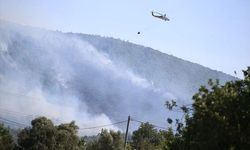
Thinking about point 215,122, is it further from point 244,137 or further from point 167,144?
point 167,144

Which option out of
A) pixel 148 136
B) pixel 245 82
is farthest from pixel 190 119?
pixel 148 136

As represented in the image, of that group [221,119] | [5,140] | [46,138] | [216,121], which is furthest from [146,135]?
[221,119]

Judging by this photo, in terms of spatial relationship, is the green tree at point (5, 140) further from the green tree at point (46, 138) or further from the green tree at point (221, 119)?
the green tree at point (221, 119)

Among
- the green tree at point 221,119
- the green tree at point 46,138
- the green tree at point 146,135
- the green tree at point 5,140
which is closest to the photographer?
the green tree at point 221,119

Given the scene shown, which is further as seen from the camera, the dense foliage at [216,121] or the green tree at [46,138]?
the green tree at [46,138]

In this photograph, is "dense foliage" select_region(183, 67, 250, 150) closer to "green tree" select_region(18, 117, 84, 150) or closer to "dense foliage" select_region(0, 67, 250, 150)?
"dense foliage" select_region(0, 67, 250, 150)

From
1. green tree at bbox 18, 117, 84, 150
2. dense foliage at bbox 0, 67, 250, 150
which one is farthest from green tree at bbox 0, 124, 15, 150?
dense foliage at bbox 0, 67, 250, 150

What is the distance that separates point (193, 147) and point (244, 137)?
2.34m

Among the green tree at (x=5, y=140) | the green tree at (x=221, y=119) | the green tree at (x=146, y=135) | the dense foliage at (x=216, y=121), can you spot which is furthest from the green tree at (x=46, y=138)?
the green tree at (x=221, y=119)

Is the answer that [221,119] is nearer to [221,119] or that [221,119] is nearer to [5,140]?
[221,119]

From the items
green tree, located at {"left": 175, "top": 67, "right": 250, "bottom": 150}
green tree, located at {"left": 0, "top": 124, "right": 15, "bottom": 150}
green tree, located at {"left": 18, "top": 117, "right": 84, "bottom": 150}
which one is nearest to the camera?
green tree, located at {"left": 175, "top": 67, "right": 250, "bottom": 150}

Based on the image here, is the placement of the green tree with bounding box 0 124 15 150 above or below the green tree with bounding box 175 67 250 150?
above

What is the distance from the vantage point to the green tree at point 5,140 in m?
72.1

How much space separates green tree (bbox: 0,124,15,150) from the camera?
72.1m
